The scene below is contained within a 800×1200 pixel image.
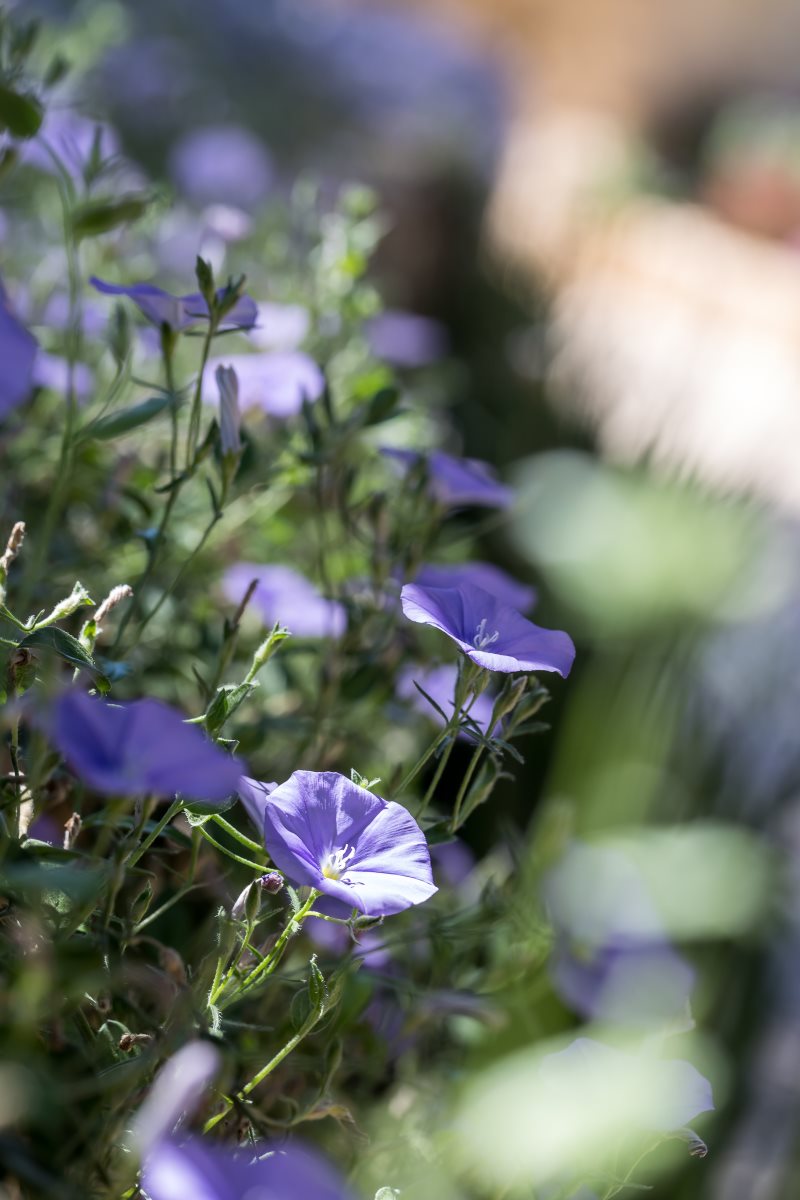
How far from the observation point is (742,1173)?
3.74 feet

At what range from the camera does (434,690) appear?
69 centimetres

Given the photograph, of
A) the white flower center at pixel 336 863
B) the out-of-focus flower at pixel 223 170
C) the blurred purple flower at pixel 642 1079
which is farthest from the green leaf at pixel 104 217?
the out-of-focus flower at pixel 223 170

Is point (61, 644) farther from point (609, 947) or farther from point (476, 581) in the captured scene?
point (609, 947)

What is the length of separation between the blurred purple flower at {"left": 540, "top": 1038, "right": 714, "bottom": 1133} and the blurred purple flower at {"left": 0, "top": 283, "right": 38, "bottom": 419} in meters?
0.38

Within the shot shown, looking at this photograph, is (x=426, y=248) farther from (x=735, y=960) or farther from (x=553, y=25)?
(x=553, y=25)

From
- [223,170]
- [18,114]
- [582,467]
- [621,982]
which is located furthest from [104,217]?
[582,467]

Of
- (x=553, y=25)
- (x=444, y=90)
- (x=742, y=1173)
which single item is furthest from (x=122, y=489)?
(x=553, y=25)

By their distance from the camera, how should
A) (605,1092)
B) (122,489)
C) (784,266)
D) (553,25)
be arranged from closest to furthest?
(605,1092) → (122,489) → (784,266) → (553,25)

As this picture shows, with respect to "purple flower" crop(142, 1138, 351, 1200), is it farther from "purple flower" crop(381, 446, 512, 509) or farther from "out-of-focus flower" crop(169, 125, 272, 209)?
"out-of-focus flower" crop(169, 125, 272, 209)

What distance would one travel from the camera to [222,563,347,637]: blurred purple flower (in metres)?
0.72

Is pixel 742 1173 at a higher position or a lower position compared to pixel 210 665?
lower

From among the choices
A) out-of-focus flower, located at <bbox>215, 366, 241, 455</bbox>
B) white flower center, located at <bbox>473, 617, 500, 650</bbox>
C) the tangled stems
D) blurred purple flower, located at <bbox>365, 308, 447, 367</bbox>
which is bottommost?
blurred purple flower, located at <bbox>365, 308, 447, 367</bbox>

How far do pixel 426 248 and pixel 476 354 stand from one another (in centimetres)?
66

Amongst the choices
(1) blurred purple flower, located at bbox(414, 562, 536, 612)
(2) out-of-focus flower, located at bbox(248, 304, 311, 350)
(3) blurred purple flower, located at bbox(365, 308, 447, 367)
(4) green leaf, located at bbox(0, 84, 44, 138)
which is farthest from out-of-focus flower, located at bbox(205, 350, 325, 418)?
(3) blurred purple flower, located at bbox(365, 308, 447, 367)
